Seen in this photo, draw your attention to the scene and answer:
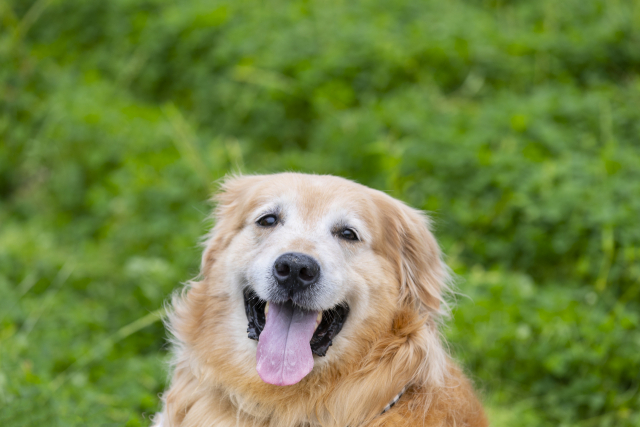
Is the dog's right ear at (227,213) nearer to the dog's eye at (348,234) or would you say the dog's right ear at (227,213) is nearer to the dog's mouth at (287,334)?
the dog's mouth at (287,334)

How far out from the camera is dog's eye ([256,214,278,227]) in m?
3.12

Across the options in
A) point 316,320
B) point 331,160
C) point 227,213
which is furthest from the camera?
point 331,160

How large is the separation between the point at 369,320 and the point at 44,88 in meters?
7.09

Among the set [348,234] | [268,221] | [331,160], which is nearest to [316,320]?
[348,234]

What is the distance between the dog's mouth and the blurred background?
1.27m

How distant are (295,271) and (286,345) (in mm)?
332

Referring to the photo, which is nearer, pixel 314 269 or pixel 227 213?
pixel 314 269

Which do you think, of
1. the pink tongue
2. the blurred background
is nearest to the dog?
the pink tongue

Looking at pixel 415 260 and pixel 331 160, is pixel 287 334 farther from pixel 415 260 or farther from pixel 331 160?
pixel 331 160

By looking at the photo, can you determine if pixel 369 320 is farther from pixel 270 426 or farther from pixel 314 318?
pixel 270 426

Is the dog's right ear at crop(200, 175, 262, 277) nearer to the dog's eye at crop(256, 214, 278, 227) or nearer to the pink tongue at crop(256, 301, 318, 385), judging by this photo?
the dog's eye at crop(256, 214, 278, 227)

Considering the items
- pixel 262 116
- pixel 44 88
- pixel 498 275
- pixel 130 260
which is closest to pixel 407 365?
pixel 498 275

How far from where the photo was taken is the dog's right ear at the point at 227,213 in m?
3.24

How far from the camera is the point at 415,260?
10.4 feet
